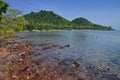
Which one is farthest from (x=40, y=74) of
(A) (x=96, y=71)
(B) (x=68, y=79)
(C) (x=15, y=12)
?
(C) (x=15, y=12)

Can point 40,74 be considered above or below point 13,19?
below

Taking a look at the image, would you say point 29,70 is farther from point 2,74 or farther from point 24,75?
point 2,74

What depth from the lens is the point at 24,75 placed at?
19.0 metres

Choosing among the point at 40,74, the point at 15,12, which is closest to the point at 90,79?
the point at 40,74

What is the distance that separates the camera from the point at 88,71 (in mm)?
22109

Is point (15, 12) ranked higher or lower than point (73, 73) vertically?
higher

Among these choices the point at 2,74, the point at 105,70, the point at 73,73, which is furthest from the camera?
the point at 105,70

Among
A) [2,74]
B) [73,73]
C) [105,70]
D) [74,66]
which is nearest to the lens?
[2,74]

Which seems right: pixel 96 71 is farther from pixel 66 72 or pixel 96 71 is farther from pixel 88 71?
pixel 66 72

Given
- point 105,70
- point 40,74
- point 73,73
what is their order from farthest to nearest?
point 105,70, point 73,73, point 40,74

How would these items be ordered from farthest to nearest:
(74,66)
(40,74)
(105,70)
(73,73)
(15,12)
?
(15,12)
(74,66)
(105,70)
(73,73)
(40,74)

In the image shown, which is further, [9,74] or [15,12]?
[15,12]

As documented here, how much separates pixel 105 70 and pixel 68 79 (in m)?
5.89

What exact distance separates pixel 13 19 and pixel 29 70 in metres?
56.2
